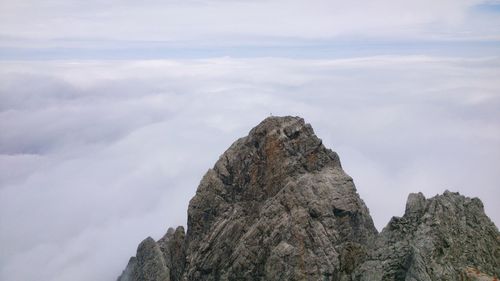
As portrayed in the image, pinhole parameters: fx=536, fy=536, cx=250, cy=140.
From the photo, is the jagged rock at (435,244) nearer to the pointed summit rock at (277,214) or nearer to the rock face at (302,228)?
the rock face at (302,228)

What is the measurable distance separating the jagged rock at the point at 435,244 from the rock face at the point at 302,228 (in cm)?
9

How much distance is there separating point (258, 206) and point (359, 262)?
548 inches

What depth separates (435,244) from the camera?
47125 mm

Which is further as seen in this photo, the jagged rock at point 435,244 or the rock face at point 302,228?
the rock face at point 302,228

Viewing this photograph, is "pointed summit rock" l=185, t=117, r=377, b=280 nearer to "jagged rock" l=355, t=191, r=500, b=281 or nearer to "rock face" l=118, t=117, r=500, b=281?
"rock face" l=118, t=117, r=500, b=281

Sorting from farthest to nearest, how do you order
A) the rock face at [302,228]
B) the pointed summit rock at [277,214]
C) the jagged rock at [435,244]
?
the pointed summit rock at [277,214], the rock face at [302,228], the jagged rock at [435,244]

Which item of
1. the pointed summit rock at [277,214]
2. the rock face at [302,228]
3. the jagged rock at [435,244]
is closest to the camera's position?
the jagged rock at [435,244]

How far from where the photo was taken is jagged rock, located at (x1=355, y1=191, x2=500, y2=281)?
45.4 meters

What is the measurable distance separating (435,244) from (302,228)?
13.8 meters

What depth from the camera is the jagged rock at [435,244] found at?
149 feet

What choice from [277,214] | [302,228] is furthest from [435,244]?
[277,214]

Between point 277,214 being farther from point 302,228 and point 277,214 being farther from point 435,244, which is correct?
point 435,244

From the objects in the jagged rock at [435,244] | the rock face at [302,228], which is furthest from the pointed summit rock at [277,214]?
the jagged rock at [435,244]

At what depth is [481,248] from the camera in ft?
159
